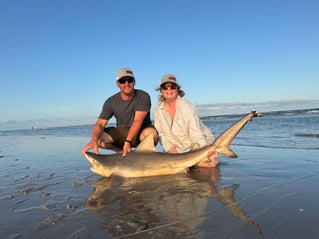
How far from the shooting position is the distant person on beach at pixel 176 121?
5535mm

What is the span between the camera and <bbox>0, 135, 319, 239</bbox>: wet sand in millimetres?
2570

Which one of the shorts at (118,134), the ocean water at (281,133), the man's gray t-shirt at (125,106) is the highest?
the man's gray t-shirt at (125,106)

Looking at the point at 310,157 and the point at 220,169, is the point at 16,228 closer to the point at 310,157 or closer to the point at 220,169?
the point at 220,169

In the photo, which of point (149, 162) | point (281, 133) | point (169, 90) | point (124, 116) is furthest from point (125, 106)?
point (281, 133)

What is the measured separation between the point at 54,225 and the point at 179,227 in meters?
1.22

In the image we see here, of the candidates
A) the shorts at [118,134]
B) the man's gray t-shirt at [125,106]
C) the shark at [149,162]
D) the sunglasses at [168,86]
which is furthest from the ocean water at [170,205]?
the sunglasses at [168,86]

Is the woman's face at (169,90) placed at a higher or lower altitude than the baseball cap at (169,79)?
lower

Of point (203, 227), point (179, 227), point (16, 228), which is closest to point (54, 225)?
point (16, 228)

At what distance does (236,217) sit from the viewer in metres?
2.79

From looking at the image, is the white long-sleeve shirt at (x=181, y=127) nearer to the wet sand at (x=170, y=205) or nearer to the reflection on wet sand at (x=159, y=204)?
the wet sand at (x=170, y=205)

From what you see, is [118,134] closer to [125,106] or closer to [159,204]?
[125,106]

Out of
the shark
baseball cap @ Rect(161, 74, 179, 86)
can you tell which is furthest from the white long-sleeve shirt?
the shark

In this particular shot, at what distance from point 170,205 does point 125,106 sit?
307cm

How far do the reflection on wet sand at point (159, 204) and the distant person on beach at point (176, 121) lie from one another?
807 millimetres
